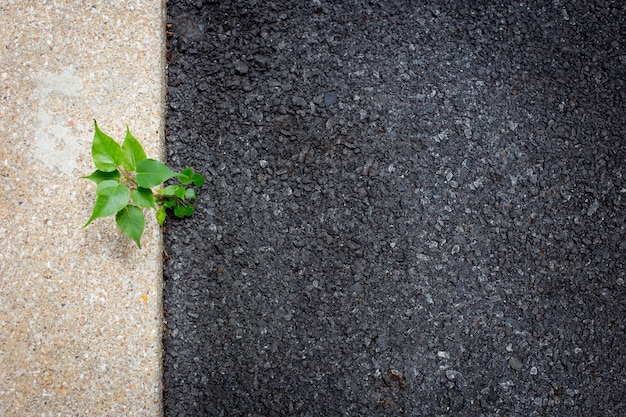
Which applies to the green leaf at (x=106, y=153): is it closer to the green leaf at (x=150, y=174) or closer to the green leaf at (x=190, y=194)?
the green leaf at (x=150, y=174)

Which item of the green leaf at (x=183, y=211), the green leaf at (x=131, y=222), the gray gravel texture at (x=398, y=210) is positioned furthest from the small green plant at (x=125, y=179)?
the gray gravel texture at (x=398, y=210)

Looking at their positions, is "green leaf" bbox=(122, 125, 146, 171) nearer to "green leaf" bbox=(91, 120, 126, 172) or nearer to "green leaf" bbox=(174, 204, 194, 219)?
"green leaf" bbox=(91, 120, 126, 172)

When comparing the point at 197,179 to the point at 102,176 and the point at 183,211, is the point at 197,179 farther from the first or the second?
the point at 102,176

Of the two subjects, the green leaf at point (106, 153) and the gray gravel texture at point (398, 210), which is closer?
the green leaf at point (106, 153)

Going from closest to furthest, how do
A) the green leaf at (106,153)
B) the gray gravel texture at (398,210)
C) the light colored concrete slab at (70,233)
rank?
the green leaf at (106,153) → the light colored concrete slab at (70,233) → the gray gravel texture at (398,210)

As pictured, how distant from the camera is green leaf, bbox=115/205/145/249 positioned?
1593 mm

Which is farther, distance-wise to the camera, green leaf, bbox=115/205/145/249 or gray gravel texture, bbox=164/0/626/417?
gray gravel texture, bbox=164/0/626/417

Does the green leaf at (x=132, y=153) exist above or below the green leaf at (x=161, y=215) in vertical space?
above

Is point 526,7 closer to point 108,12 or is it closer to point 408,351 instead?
point 408,351

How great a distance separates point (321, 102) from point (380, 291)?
60cm

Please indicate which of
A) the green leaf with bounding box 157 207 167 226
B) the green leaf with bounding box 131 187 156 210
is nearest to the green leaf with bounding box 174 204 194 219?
the green leaf with bounding box 157 207 167 226

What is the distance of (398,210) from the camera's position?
1.81 m

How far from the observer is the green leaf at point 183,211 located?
5.81 ft

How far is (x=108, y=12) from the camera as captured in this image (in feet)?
5.71
